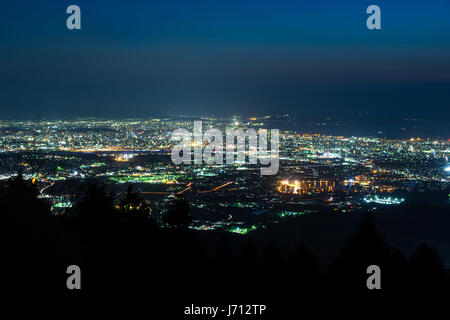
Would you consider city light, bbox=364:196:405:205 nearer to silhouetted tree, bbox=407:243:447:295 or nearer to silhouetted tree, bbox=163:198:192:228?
silhouetted tree, bbox=163:198:192:228

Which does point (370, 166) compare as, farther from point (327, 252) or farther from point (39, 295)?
point (39, 295)

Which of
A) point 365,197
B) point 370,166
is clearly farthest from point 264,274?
point 370,166

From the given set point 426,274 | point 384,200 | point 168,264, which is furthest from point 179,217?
point 384,200

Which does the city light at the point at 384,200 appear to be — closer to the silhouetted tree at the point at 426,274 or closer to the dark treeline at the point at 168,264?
the dark treeline at the point at 168,264

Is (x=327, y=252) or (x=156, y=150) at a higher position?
(x=156, y=150)

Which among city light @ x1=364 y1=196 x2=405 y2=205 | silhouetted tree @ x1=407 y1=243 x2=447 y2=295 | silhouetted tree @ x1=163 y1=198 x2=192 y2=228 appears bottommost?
city light @ x1=364 y1=196 x2=405 y2=205

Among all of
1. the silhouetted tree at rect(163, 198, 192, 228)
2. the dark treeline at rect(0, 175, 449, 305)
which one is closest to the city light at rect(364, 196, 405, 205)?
the dark treeline at rect(0, 175, 449, 305)

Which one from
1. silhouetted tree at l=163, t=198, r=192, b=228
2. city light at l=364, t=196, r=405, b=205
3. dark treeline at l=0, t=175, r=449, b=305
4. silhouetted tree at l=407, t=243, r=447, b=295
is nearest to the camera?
dark treeline at l=0, t=175, r=449, b=305

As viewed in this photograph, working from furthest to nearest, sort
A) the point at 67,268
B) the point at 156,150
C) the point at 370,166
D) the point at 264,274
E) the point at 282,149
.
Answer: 1. the point at 282,149
2. the point at 156,150
3. the point at 370,166
4. the point at 264,274
5. the point at 67,268
